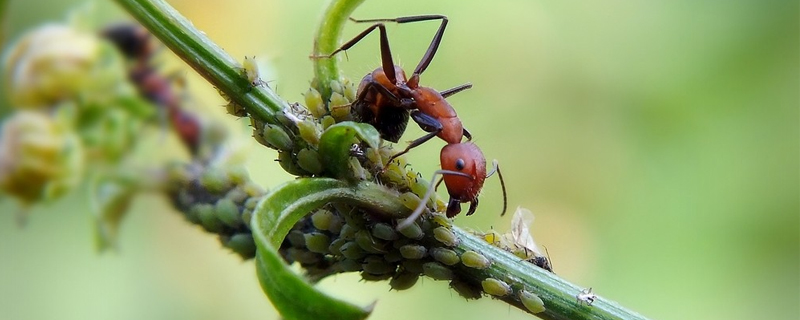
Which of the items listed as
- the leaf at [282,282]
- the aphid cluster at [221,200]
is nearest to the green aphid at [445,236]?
the leaf at [282,282]

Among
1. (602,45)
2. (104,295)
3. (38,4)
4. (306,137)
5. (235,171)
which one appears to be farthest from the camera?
(602,45)

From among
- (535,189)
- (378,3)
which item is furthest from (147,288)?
(535,189)

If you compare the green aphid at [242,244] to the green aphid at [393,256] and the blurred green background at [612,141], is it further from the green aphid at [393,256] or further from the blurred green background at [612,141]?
the blurred green background at [612,141]

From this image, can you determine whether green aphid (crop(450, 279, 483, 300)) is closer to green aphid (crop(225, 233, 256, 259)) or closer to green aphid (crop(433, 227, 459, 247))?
green aphid (crop(433, 227, 459, 247))

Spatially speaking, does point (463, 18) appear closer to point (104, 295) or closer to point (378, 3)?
point (378, 3)

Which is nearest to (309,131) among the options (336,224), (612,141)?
(336,224)

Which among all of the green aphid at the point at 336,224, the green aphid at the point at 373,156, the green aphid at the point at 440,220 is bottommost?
the green aphid at the point at 336,224
